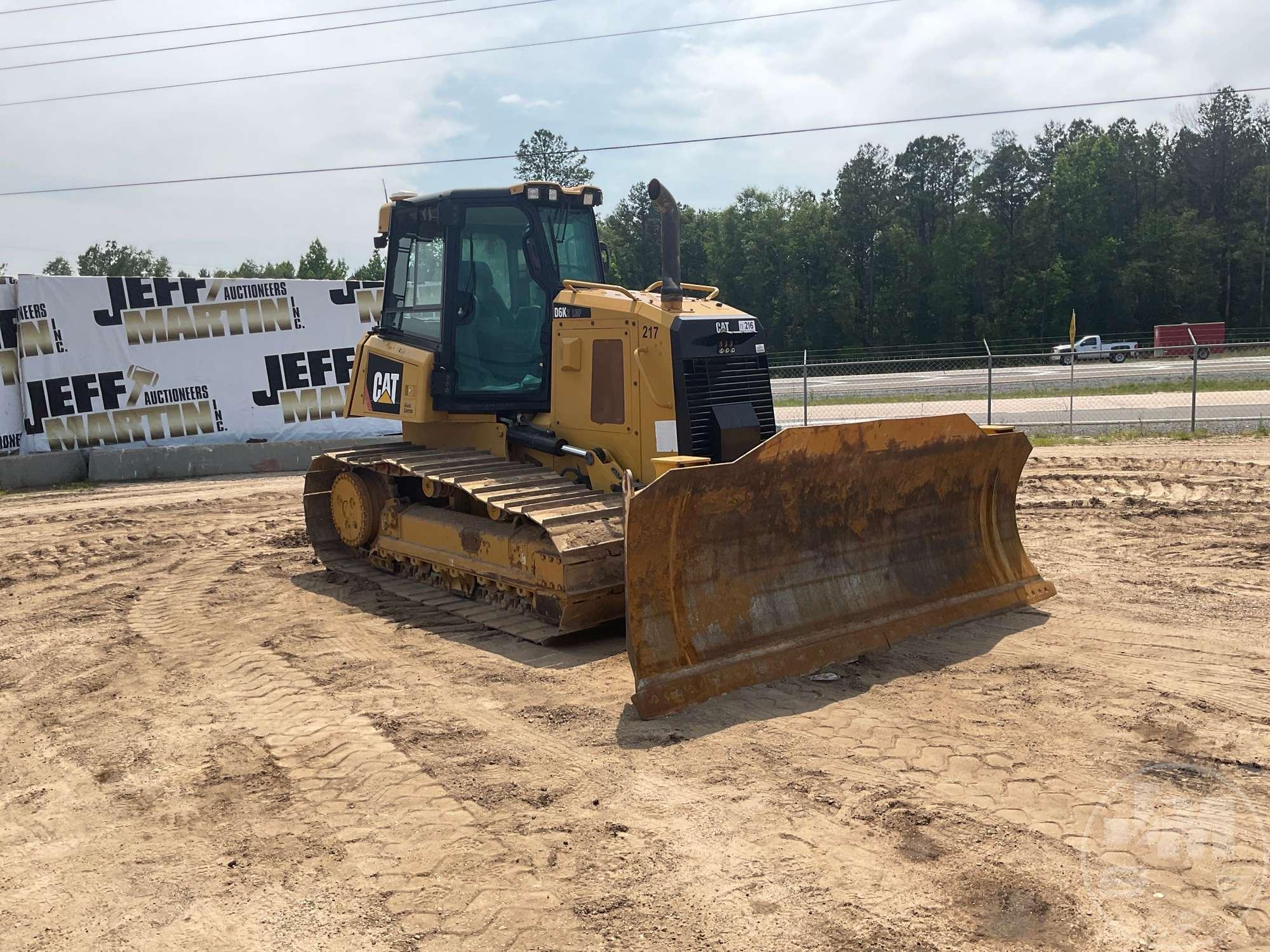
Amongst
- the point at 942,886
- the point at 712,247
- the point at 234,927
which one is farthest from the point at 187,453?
the point at 712,247

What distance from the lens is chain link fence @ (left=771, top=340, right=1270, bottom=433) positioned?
18672 millimetres

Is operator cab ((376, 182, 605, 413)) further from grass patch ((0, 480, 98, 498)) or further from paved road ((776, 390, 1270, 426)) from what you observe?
paved road ((776, 390, 1270, 426))

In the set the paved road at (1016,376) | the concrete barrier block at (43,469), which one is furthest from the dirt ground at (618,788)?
the paved road at (1016,376)

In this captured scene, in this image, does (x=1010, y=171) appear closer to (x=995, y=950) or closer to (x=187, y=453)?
(x=187, y=453)

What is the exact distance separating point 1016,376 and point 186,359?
2459 cm

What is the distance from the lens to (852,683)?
5660mm

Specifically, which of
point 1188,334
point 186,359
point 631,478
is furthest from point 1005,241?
point 631,478

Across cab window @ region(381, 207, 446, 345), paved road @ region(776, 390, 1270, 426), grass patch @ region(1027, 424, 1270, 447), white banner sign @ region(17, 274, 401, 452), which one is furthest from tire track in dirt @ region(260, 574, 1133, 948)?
paved road @ region(776, 390, 1270, 426)

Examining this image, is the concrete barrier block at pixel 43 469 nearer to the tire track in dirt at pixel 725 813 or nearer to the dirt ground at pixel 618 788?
the dirt ground at pixel 618 788

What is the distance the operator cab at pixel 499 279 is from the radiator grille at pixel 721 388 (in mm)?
1424

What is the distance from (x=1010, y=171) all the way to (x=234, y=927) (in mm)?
67855

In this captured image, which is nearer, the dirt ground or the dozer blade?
the dirt ground

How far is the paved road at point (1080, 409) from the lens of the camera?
62.3ft

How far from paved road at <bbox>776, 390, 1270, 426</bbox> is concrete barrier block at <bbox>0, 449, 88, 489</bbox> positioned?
504 inches
